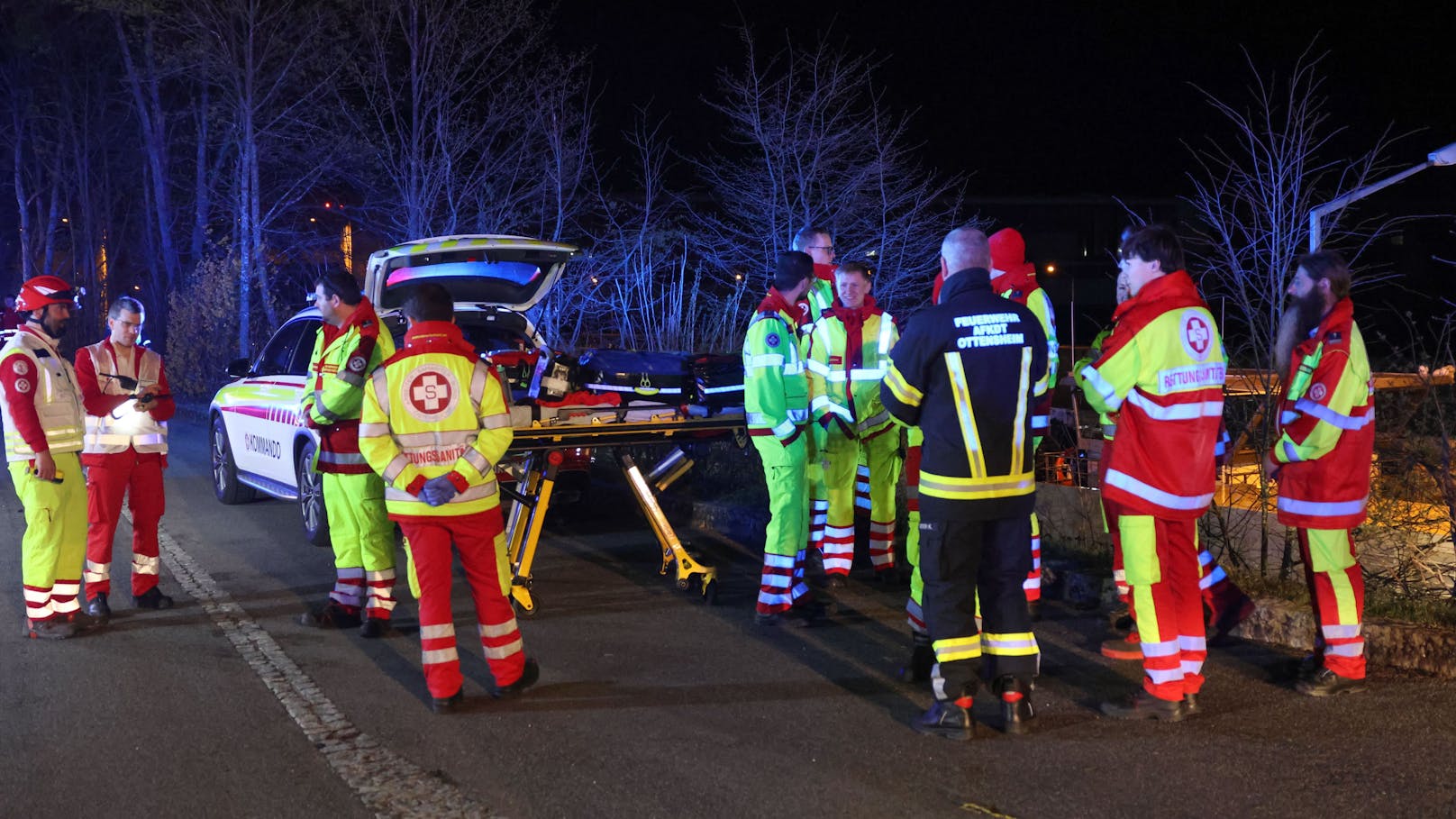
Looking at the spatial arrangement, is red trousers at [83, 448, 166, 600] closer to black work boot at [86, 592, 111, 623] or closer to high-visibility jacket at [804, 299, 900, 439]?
black work boot at [86, 592, 111, 623]

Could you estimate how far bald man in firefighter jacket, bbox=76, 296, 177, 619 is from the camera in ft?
23.9

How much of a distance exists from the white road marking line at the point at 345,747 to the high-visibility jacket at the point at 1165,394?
9.38 feet

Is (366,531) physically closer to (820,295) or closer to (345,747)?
(345,747)

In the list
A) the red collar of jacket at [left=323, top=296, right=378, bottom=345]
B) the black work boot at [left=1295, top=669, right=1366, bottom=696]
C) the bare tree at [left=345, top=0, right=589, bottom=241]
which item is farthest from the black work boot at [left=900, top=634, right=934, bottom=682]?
the bare tree at [left=345, top=0, right=589, bottom=241]

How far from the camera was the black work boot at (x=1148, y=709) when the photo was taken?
17.2 ft

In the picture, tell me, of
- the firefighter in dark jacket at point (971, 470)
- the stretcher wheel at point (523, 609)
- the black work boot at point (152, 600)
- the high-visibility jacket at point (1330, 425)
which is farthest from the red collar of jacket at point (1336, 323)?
the black work boot at point (152, 600)

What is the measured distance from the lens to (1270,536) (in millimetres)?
8531

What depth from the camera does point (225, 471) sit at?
11.5 meters

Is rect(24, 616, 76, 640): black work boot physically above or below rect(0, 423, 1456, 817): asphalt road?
above

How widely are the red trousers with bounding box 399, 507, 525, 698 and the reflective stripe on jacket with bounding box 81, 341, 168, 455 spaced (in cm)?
266

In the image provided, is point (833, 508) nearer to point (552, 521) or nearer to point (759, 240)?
point (552, 521)

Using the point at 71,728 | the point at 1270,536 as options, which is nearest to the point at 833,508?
the point at 1270,536

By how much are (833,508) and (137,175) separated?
4267cm

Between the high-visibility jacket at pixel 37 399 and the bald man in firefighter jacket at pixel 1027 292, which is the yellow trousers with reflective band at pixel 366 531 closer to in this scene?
the high-visibility jacket at pixel 37 399
